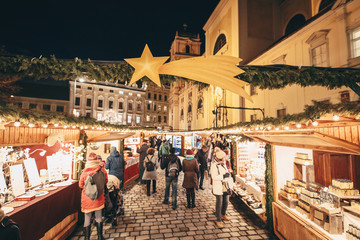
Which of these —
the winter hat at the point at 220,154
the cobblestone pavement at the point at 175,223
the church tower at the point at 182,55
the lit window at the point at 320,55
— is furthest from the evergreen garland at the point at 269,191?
the church tower at the point at 182,55

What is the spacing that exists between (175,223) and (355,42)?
11261 millimetres

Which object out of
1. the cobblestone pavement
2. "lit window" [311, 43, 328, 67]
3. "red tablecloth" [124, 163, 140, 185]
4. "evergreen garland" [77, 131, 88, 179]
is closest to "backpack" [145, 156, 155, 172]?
the cobblestone pavement

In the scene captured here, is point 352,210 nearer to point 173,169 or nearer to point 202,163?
point 173,169

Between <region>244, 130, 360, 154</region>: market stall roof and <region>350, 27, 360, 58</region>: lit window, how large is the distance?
763 cm

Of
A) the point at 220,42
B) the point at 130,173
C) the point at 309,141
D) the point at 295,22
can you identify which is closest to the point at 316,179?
the point at 309,141

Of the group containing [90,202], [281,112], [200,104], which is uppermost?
[200,104]

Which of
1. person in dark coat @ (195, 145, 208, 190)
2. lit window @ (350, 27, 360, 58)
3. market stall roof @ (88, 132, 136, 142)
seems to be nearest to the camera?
market stall roof @ (88, 132, 136, 142)

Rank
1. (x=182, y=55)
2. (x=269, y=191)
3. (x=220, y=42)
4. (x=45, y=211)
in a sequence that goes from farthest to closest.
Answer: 1. (x=182, y=55)
2. (x=220, y=42)
3. (x=269, y=191)
4. (x=45, y=211)

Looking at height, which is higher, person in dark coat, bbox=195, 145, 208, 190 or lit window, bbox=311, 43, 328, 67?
lit window, bbox=311, 43, 328, 67

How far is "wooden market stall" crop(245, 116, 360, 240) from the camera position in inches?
110

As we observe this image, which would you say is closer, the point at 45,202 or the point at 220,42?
the point at 45,202

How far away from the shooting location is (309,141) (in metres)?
3.39

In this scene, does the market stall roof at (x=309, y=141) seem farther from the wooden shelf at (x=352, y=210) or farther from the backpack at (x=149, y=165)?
the backpack at (x=149, y=165)

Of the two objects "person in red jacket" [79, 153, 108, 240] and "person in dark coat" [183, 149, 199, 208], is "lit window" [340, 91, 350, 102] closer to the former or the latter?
"person in dark coat" [183, 149, 199, 208]
